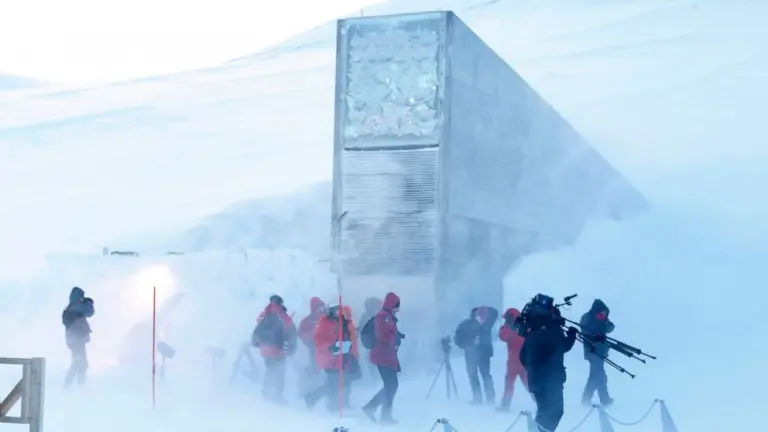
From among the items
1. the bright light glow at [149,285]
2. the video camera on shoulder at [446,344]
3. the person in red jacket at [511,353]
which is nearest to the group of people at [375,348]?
the person in red jacket at [511,353]

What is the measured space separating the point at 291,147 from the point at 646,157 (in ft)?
44.4

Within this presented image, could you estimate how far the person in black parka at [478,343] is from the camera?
12445 millimetres

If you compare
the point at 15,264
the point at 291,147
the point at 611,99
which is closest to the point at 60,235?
the point at 15,264

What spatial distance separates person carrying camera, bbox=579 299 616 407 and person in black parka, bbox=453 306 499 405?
3.80ft

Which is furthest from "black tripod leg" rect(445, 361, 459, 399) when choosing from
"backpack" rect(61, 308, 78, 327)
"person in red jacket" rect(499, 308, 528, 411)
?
"backpack" rect(61, 308, 78, 327)

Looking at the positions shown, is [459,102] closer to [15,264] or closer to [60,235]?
[15,264]

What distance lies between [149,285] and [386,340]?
9.51m

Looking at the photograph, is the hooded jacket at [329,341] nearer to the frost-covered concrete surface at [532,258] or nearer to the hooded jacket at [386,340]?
the hooded jacket at [386,340]

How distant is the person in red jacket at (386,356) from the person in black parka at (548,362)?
8.65 ft

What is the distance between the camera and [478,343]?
1246 centimetres

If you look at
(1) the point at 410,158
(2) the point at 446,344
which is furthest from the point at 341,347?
(1) the point at 410,158

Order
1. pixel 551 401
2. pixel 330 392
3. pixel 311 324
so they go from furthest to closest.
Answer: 1. pixel 311 324
2. pixel 330 392
3. pixel 551 401

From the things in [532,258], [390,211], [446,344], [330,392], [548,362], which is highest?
[390,211]

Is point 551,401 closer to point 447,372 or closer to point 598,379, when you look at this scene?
point 598,379
